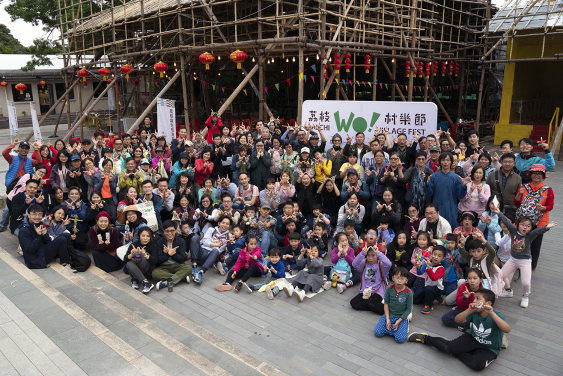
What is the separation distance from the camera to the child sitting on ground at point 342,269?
20.4ft

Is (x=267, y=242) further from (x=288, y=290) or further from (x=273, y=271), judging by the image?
(x=288, y=290)

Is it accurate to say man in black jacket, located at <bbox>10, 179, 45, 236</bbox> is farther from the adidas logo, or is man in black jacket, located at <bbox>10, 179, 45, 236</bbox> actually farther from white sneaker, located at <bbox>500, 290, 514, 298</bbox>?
white sneaker, located at <bbox>500, 290, 514, 298</bbox>

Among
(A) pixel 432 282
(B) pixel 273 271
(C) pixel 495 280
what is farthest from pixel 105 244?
(C) pixel 495 280

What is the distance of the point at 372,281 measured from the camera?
581 centimetres

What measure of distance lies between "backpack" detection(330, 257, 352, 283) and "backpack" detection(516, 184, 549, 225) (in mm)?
2657

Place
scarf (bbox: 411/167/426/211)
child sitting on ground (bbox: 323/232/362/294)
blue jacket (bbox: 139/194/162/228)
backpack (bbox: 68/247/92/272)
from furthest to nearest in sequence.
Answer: blue jacket (bbox: 139/194/162/228) → scarf (bbox: 411/167/426/211) → backpack (bbox: 68/247/92/272) → child sitting on ground (bbox: 323/232/362/294)

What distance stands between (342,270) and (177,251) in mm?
2674

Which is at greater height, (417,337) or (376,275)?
(376,275)

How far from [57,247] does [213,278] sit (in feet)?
8.59

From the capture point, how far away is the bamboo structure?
1248cm

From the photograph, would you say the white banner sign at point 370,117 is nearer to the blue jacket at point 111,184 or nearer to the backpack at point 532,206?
the backpack at point 532,206

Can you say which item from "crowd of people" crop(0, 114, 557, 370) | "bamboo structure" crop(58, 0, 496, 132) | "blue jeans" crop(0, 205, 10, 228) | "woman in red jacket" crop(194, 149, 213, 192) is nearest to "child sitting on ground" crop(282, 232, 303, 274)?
"crowd of people" crop(0, 114, 557, 370)

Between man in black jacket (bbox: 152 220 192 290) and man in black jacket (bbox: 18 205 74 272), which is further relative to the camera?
man in black jacket (bbox: 18 205 74 272)

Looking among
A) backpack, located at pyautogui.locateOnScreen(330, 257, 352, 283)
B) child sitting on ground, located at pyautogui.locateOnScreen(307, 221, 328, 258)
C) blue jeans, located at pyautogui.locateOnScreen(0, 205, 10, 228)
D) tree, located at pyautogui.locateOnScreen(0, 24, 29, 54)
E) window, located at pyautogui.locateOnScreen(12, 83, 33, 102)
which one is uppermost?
tree, located at pyautogui.locateOnScreen(0, 24, 29, 54)
